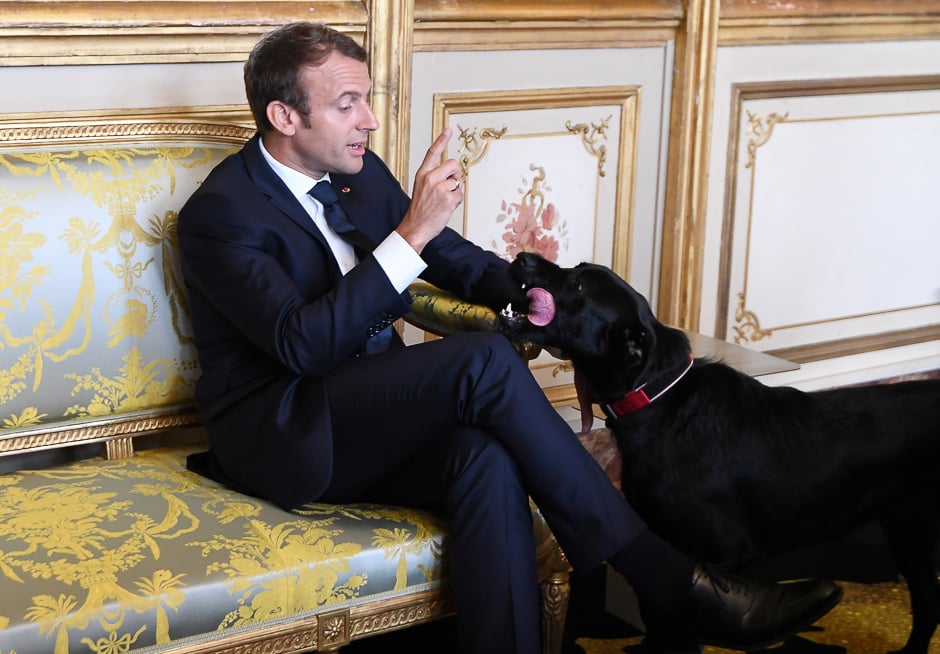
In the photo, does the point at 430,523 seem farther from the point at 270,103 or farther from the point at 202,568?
the point at 270,103

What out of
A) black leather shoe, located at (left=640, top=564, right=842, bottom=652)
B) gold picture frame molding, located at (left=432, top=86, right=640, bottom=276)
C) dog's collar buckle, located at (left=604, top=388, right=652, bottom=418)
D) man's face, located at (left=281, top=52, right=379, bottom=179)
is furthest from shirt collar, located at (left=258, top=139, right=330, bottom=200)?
black leather shoe, located at (left=640, top=564, right=842, bottom=652)

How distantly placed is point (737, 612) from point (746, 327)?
176cm

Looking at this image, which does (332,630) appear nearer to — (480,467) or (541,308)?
(480,467)

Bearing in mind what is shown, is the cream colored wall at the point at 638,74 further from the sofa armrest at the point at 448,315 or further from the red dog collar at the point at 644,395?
the red dog collar at the point at 644,395

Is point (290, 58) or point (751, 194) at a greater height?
point (290, 58)

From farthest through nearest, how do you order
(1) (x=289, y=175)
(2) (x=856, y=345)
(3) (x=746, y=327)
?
(2) (x=856, y=345) → (3) (x=746, y=327) → (1) (x=289, y=175)

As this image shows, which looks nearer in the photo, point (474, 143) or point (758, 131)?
point (474, 143)

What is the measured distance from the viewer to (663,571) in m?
1.94

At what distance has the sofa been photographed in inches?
66.7

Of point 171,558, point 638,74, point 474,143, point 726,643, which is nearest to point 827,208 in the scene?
point 638,74

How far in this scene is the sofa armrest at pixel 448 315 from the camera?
85.0 inches

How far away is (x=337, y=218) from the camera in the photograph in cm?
216

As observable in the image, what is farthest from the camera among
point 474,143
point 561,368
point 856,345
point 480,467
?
point 856,345

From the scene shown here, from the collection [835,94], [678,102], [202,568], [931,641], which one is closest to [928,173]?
[835,94]
